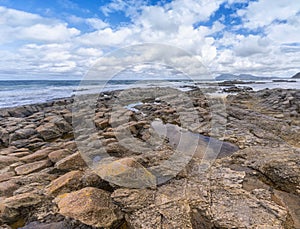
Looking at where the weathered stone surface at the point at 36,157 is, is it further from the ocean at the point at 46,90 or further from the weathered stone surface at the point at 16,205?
the ocean at the point at 46,90

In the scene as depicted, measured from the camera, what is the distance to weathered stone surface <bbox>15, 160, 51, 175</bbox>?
17.7 feet

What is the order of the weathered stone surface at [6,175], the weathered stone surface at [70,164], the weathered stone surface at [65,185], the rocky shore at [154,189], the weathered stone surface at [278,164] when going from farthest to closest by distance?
the weathered stone surface at [70,164]
the weathered stone surface at [6,175]
the weathered stone surface at [278,164]
the weathered stone surface at [65,185]
the rocky shore at [154,189]

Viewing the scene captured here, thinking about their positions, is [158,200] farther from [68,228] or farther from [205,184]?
[68,228]

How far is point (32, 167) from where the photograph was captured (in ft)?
18.4

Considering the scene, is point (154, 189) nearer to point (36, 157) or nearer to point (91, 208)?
point (91, 208)

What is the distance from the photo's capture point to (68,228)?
342 cm

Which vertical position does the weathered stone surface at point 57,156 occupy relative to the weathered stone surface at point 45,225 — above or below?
above

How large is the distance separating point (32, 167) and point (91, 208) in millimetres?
3161

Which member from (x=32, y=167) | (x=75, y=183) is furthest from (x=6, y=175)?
(x=75, y=183)

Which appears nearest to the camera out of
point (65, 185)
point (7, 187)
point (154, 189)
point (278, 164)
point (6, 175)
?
point (154, 189)

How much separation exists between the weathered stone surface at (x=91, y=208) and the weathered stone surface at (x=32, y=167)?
2.18 m

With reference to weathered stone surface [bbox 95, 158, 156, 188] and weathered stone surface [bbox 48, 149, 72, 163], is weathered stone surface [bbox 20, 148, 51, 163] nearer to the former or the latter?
weathered stone surface [bbox 48, 149, 72, 163]

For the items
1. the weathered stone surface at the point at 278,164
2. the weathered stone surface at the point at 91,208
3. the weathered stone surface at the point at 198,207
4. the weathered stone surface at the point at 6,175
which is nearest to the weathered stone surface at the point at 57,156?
the weathered stone surface at the point at 6,175

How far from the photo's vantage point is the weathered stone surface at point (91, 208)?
339cm
